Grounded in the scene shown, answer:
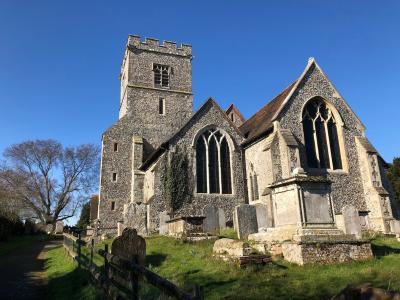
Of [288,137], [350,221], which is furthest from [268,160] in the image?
[350,221]

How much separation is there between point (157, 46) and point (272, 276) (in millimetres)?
26407

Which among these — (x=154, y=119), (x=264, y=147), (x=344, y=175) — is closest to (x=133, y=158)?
(x=154, y=119)

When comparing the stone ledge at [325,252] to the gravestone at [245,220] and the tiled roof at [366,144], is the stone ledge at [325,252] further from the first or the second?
the tiled roof at [366,144]

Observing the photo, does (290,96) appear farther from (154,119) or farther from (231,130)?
(154,119)

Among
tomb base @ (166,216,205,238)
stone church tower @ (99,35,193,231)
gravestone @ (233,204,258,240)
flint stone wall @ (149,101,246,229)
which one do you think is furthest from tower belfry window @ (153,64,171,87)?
gravestone @ (233,204,258,240)

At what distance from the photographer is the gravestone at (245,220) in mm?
12719

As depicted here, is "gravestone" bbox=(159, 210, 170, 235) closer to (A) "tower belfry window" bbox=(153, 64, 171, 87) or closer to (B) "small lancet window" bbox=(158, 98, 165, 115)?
(B) "small lancet window" bbox=(158, 98, 165, 115)

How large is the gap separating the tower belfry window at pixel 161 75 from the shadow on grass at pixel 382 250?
2206cm

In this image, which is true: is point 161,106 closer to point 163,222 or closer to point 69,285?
point 163,222

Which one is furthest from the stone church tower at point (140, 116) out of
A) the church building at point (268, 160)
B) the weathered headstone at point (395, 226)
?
the weathered headstone at point (395, 226)

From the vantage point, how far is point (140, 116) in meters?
27.6

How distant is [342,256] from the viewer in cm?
935

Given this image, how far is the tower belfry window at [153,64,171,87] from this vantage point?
2948cm

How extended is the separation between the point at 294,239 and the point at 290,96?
39.5ft
